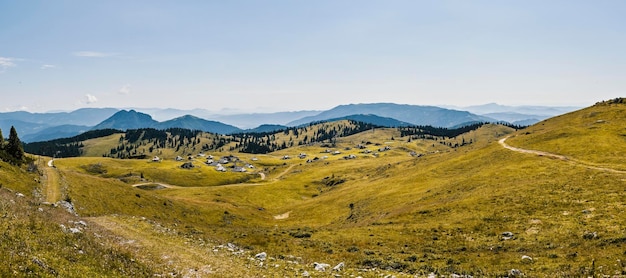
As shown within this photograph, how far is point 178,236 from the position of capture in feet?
126

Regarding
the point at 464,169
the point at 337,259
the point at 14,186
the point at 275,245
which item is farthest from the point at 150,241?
the point at 464,169

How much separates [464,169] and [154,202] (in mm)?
75954

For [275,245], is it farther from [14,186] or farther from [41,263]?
[14,186]

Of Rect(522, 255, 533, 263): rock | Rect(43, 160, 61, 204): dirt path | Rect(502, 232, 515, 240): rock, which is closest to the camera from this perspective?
Rect(522, 255, 533, 263): rock

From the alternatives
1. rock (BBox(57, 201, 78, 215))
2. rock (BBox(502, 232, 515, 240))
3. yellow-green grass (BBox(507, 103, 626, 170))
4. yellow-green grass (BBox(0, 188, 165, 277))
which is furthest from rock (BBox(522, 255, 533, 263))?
rock (BBox(57, 201, 78, 215))

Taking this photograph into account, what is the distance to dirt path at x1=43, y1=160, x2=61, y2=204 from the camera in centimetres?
5047

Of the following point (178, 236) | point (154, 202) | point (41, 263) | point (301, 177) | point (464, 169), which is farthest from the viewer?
point (301, 177)

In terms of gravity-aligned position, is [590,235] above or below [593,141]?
below

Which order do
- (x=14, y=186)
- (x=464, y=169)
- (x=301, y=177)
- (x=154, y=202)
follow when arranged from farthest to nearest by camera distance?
(x=301, y=177), (x=464, y=169), (x=154, y=202), (x=14, y=186)

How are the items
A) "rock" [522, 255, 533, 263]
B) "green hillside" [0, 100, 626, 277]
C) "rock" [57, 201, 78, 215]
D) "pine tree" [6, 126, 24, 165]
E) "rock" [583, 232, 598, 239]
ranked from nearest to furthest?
"green hillside" [0, 100, 626, 277], "rock" [522, 255, 533, 263], "rock" [583, 232, 598, 239], "rock" [57, 201, 78, 215], "pine tree" [6, 126, 24, 165]

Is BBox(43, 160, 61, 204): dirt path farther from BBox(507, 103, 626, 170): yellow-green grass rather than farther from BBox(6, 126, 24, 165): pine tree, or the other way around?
BBox(507, 103, 626, 170): yellow-green grass

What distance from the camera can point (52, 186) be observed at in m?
Answer: 58.6

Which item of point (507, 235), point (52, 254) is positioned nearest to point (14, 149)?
point (52, 254)

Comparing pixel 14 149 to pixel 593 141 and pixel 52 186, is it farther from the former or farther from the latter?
pixel 593 141
